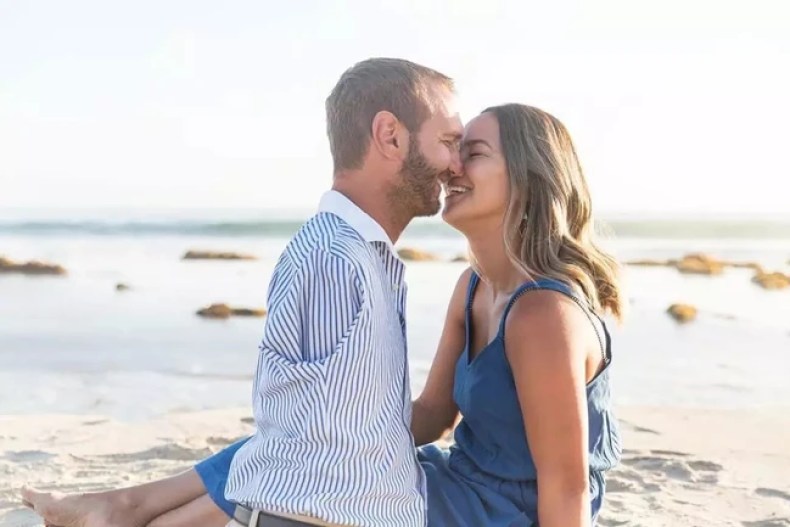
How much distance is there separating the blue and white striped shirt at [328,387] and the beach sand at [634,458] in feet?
7.32

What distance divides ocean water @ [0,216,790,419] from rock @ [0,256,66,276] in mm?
378

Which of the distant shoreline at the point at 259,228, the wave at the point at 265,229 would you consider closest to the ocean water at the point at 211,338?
the wave at the point at 265,229

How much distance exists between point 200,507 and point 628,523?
210 cm

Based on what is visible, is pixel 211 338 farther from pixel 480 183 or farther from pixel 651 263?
pixel 651 263

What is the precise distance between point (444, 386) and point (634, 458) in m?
2.41

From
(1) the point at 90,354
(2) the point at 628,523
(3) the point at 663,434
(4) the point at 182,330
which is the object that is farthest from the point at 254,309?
(2) the point at 628,523

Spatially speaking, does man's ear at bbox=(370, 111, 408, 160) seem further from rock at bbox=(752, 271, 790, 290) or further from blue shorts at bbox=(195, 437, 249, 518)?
rock at bbox=(752, 271, 790, 290)

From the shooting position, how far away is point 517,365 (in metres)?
2.83

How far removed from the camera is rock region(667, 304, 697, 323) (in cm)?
1232

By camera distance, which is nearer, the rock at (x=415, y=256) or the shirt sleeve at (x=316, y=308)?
the shirt sleeve at (x=316, y=308)

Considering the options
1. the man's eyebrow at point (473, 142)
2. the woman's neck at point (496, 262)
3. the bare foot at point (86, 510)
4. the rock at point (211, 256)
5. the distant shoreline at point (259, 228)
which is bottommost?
the distant shoreline at point (259, 228)

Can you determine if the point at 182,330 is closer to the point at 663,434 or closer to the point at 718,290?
the point at 663,434

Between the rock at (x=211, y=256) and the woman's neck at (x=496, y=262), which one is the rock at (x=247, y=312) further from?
the rock at (x=211, y=256)

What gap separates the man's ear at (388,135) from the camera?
2.77m
